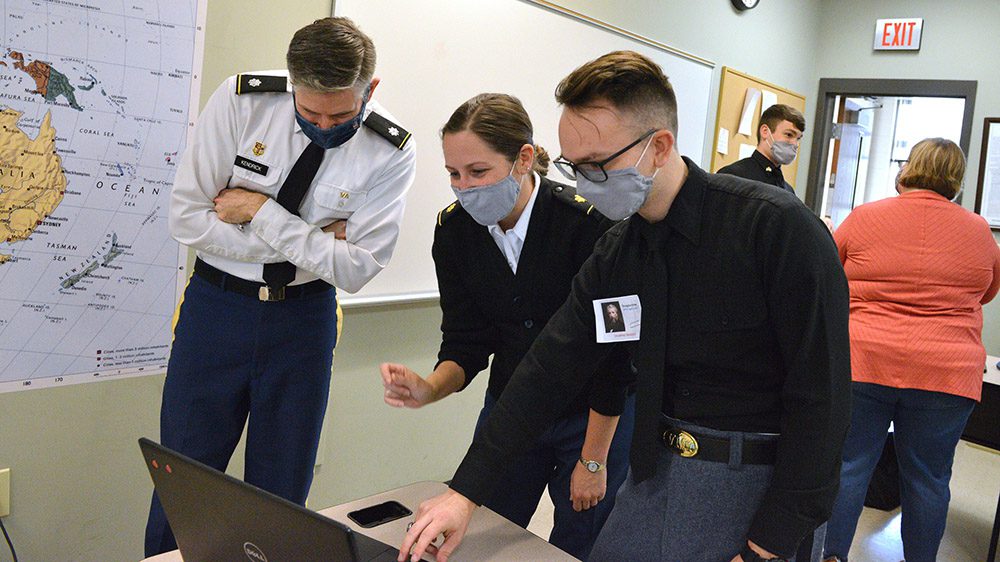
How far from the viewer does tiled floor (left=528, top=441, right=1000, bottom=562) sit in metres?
3.13

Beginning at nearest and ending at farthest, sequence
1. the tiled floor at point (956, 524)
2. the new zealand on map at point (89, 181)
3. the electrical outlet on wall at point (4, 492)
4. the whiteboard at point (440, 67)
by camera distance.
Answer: the new zealand on map at point (89, 181) < the electrical outlet on wall at point (4, 492) < the whiteboard at point (440, 67) < the tiled floor at point (956, 524)

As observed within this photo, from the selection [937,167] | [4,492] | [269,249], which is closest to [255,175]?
[269,249]

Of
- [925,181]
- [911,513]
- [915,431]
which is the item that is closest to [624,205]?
[925,181]

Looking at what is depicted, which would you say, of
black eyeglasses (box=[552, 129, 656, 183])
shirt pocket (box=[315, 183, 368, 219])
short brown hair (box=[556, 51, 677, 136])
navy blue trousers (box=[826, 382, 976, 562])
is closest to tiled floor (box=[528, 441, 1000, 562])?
navy blue trousers (box=[826, 382, 976, 562])

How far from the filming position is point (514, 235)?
5.64 feet

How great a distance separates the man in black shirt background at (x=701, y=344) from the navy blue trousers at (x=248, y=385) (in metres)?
0.63

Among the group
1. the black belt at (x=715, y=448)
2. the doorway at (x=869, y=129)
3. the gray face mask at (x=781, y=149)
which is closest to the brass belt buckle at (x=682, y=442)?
the black belt at (x=715, y=448)

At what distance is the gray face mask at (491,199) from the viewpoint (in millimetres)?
1656

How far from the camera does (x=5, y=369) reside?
1946mm

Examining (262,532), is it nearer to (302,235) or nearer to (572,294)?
(572,294)

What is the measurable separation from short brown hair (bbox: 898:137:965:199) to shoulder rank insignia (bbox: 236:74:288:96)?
201cm

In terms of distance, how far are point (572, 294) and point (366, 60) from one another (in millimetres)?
658

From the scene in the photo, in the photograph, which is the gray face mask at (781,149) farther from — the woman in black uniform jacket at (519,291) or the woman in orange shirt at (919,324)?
the woman in black uniform jacket at (519,291)

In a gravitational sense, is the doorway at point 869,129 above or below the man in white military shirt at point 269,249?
above
